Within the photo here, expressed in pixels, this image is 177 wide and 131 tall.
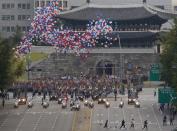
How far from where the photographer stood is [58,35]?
457 ft

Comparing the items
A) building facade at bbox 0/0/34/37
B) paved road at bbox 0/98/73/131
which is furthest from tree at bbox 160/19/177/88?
building facade at bbox 0/0/34/37

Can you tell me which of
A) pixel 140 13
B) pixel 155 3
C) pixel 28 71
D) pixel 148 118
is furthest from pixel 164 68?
pixel 155 3

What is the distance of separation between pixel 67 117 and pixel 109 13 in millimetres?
76334

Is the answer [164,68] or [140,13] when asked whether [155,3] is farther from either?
[164,68]

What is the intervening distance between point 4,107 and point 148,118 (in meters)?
20.9

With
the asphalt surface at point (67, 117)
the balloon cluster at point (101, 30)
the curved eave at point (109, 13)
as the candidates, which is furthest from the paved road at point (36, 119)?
the curved eave at point (109, 13)

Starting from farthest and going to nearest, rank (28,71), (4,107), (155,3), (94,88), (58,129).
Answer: (155,3) < (28,71) < (94,88) < (4,107) < (58,129)

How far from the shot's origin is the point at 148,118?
9256 centimetres

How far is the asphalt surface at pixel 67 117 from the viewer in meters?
86.4

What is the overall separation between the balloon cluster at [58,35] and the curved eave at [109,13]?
887 centimetres

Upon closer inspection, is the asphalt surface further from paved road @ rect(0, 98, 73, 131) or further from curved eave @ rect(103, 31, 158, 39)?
curved eave @ rect(103, 31, 158, 39)

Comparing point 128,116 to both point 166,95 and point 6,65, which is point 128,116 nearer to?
point 166,95

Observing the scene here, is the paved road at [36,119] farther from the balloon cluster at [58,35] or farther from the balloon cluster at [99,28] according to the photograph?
the balloon cluster at [99,28]

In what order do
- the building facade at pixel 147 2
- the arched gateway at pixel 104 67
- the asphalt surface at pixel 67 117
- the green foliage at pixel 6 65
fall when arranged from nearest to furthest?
the asphalt surface at pixel 67 117 → the green foliage at pixel 6 65 → the arched gateway at pixel 104 67 → the building facade at pixel 147 2
